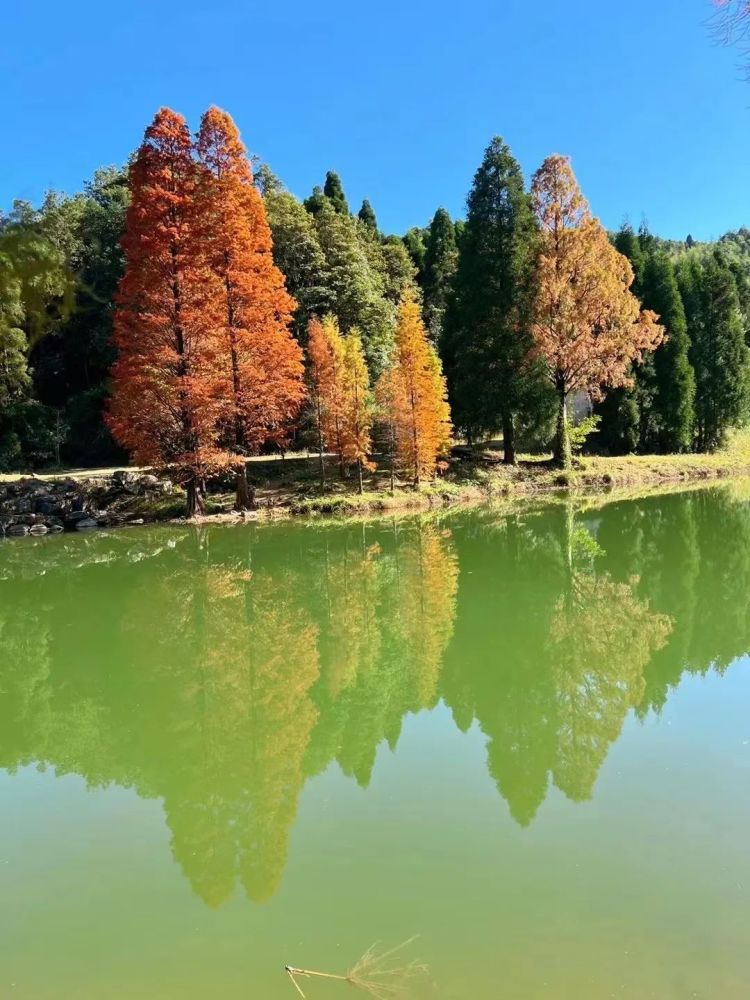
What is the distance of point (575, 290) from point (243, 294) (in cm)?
1395

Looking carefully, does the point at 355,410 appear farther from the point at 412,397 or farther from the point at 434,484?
the point at 434,484

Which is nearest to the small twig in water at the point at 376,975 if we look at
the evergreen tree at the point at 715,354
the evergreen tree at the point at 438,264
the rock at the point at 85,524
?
the rock at the point at 85,524

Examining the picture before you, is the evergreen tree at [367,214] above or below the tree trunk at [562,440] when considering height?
above

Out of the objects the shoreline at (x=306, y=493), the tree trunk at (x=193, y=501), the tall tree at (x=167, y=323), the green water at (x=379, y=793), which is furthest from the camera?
the shoreline at (x=306, y=493)

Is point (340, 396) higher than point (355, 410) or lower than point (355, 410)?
higher

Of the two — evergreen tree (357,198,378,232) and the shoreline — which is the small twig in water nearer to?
the shoreline

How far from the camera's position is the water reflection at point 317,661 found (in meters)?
5.49

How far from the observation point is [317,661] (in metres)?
8.41

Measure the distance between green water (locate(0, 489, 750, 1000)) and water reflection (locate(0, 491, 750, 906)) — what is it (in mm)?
40

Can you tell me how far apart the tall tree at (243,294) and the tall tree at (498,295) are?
939cm

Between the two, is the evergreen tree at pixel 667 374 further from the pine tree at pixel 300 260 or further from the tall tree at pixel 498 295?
the pine tree at pixel 300 260

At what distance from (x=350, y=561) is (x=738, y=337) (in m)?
34.5

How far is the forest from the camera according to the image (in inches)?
818

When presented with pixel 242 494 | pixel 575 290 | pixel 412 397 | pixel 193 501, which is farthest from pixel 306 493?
pixel 575 290
